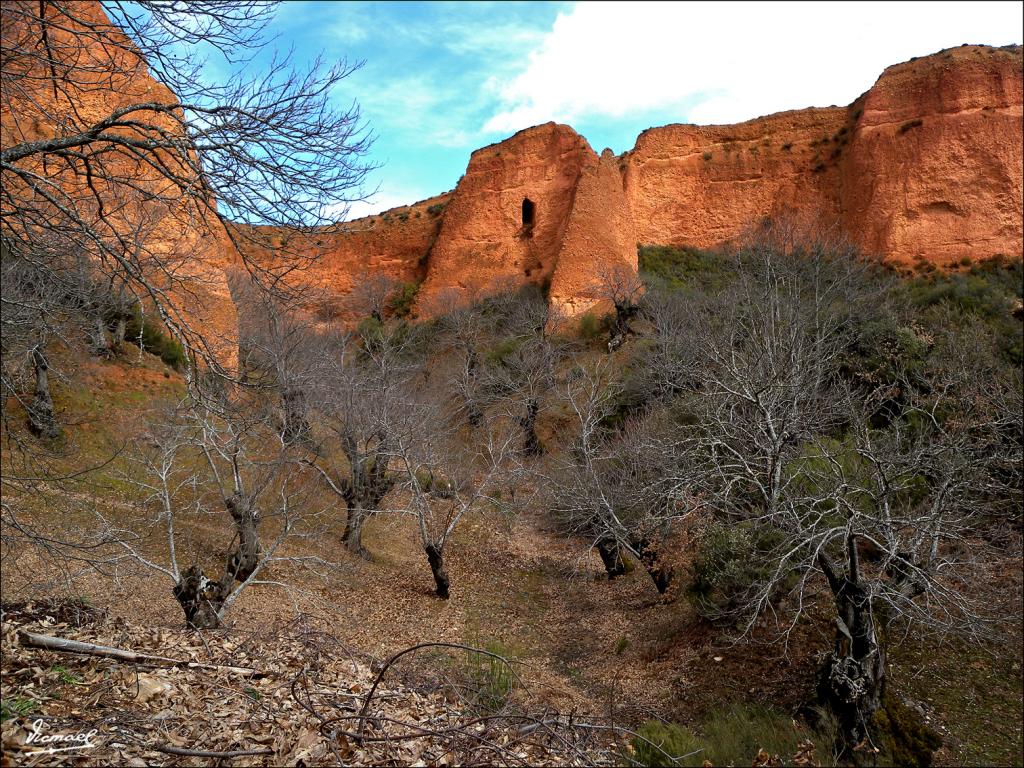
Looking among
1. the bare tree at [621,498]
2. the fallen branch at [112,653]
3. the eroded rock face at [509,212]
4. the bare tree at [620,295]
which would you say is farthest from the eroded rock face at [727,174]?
the fallen branch at [112,653]

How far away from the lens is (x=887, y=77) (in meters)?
28.3

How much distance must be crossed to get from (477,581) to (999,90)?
28.1 metres

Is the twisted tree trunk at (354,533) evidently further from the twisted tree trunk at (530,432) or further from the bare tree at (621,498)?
the twisted tree trunk at (530,432)

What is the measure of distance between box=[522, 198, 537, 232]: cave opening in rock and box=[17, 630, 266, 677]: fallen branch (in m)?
30.2

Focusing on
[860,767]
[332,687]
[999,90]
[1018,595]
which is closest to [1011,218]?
[999,90]

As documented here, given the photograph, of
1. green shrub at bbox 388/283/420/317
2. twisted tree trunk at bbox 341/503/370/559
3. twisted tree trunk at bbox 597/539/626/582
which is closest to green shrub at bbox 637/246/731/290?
green shrub at bbox 388/283/420/317

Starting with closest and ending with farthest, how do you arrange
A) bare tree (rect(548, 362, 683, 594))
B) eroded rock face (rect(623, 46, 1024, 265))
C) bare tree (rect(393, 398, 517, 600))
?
bare tree (rect(548, 362, 683, 594)) → bare tree (rect(393, 398, 517, 600)) → eroded rock face (rect(623, 46, 1024, 265))

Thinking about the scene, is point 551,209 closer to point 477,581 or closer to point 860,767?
point 477,581

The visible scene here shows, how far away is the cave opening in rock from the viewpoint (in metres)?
32.2

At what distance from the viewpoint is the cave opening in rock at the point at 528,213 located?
3225 centimetres

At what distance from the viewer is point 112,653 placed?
11.2 feet

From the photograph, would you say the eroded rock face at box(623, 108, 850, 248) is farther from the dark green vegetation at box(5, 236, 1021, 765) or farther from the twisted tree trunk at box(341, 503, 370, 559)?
the twisted tree trunk at box(341, 503, 370, 559)

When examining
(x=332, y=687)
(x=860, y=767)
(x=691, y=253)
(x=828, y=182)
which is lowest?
(x=860, y=767)

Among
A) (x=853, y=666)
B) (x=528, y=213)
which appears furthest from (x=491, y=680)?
(x=528, y=213)
